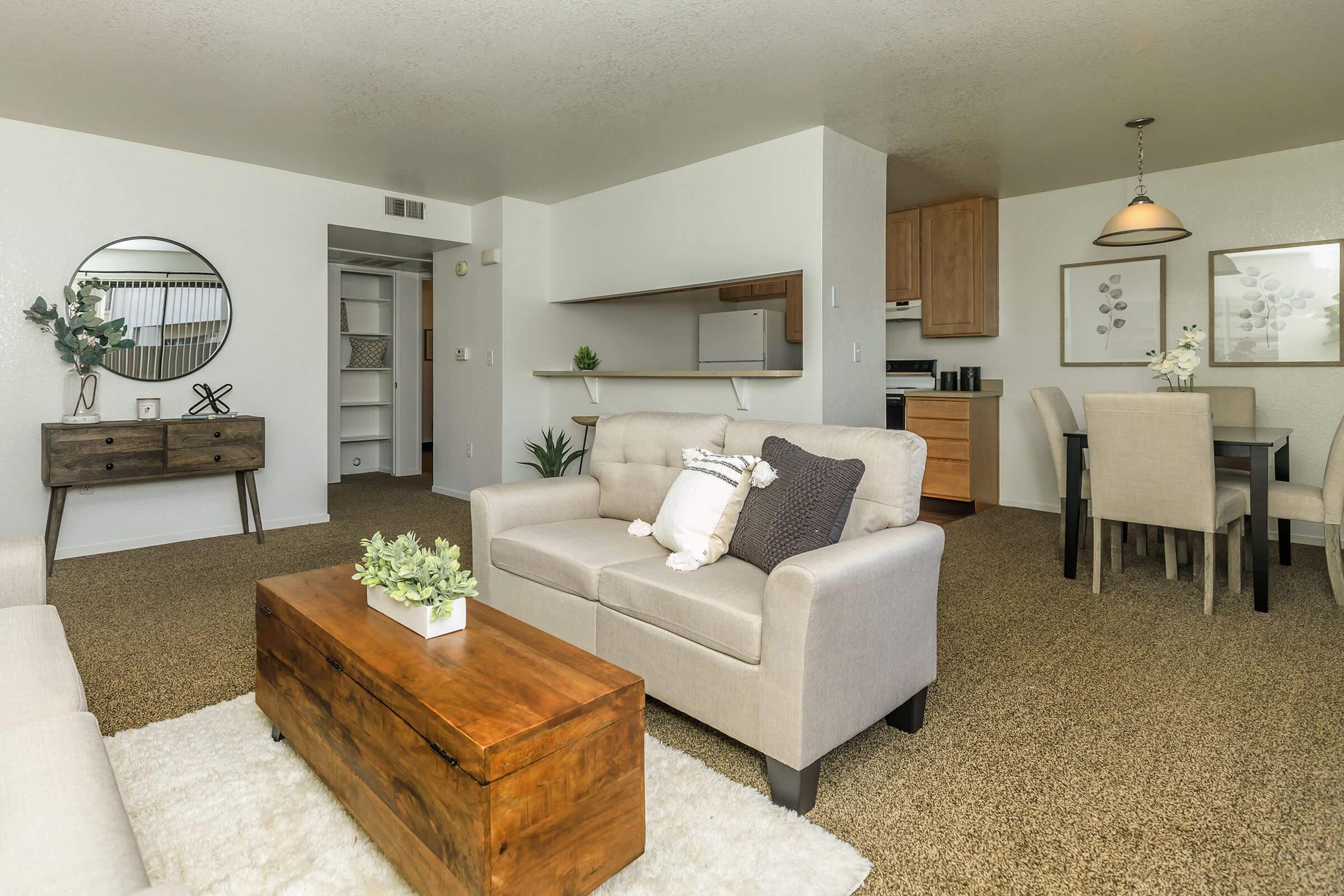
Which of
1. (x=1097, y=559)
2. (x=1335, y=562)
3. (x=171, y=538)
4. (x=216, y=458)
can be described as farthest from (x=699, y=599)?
(x=171, y=538)

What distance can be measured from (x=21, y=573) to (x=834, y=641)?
198cm

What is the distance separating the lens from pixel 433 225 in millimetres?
5598

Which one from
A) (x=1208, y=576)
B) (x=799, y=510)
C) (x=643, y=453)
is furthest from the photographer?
(x=1208, y=576)

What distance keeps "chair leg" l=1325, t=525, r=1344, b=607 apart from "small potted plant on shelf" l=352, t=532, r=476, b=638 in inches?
140

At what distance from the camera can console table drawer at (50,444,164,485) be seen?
12.1 ft

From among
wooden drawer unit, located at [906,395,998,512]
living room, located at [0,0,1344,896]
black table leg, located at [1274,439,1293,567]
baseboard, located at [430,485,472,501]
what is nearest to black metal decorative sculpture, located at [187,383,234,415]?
living room, located at [0,0,1344,896]

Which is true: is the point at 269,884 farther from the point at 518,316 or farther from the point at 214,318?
the point at 518,316

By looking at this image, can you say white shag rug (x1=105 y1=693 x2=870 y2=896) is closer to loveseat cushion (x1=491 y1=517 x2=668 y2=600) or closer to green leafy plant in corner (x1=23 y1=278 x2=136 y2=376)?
loveseat cushion (x1=491 y1=517 x2=668 y2=600)

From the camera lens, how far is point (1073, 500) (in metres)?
3.61

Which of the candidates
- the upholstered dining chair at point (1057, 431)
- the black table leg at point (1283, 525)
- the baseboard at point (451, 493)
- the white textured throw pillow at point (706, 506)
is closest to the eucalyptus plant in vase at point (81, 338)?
the baseboard at point (451, 493)

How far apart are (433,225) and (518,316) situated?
95 cm

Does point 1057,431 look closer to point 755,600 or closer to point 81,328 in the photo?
point 755,600

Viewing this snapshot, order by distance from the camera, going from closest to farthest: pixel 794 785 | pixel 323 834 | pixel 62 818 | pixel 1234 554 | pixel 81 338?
1. pixel 62 818
2. pixel 323 834
3. pixel 794 785
4. pixel 1234 554
5. pixel 81 338

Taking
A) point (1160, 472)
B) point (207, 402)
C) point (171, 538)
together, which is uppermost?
point (207, 402)
